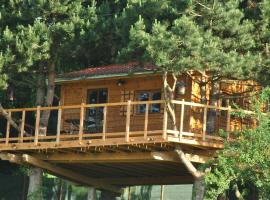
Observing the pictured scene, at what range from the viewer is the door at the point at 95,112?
2342cm

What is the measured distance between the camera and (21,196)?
103 ft

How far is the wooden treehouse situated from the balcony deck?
0.03 metres

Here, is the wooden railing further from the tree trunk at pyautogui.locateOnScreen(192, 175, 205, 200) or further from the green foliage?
the green foliage

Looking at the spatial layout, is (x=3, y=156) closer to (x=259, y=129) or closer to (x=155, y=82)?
(x=155, y=82)

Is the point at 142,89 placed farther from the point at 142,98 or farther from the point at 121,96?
the point at 121,96

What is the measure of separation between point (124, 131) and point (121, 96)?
1.37m

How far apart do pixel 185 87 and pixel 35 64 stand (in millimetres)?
5518

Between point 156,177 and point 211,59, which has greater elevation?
point 211,59

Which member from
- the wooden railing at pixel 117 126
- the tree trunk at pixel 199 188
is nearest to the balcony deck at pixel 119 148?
the wooden railing at pixel 117 126

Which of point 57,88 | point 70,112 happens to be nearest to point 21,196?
point 57,88

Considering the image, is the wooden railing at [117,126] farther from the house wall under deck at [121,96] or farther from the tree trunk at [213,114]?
the tree trunk at [213,114]

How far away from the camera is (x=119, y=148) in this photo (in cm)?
2123

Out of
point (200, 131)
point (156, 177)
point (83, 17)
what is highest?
point (83, 17)

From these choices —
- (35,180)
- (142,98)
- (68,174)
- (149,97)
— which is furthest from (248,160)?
(35,180)
